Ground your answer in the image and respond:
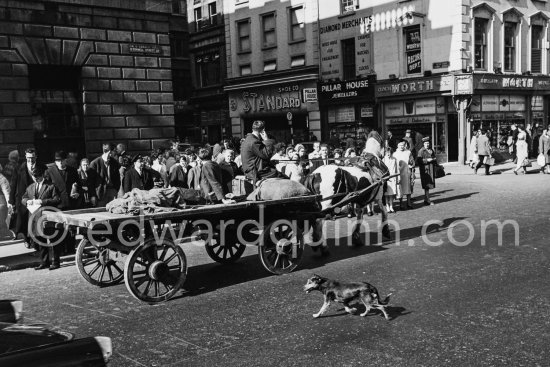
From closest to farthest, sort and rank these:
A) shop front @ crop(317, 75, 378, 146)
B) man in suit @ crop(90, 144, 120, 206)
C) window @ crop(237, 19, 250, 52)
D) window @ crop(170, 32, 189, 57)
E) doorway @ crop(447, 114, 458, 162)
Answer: man in suit @ crop(90, 144, 120, 206) → doorway @ crop(447, 114, 458, 162) → shop front @ crop(317, 75, 378, 146) → window @ crop(237, 19, 250, 52) → window @ crop(170, 32, 189, 57)

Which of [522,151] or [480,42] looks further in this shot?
[480,42]

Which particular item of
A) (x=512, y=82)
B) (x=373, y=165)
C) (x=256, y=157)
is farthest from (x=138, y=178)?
(x=512, y=82)

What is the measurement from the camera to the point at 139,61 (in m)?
19.0

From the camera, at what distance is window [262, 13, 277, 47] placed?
117 ft

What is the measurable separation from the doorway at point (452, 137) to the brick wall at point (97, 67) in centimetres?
1480

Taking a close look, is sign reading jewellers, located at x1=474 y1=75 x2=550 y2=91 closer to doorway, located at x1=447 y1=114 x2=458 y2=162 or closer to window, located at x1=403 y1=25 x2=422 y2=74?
doorway, located at x1=447 y1=114 x2=458 y2=162

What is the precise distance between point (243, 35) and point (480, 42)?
621 inches

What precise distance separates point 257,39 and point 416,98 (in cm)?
1257

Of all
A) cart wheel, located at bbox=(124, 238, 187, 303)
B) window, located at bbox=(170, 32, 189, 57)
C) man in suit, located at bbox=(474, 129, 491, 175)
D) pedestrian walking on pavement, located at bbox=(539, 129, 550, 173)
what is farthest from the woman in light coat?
window, located at bbox=(170, 32, 189, 57)

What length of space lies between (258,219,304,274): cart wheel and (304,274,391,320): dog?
1.85 meters

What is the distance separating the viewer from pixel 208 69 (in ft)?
135

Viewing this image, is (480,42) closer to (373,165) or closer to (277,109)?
(277,109)

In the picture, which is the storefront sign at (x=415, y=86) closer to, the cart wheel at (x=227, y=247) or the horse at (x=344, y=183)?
the horse at (x=344, y=183)

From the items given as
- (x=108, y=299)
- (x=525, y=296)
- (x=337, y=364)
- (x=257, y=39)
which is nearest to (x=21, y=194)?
(x=108, y=299)
